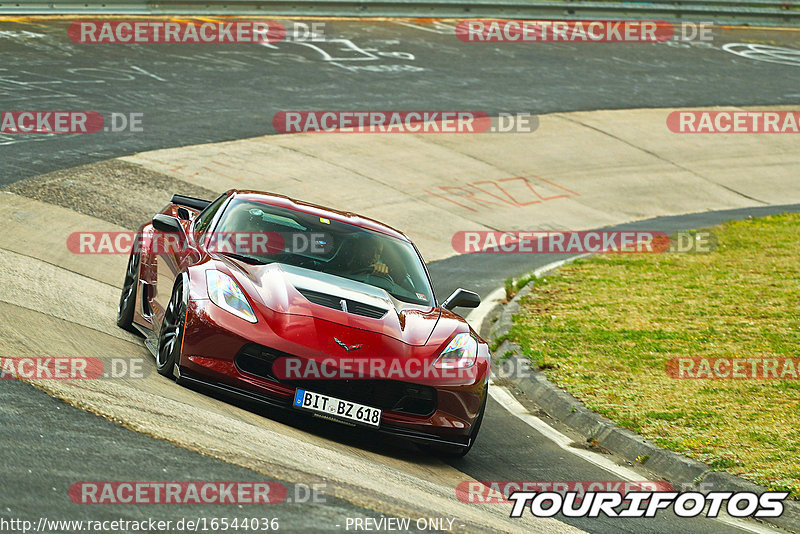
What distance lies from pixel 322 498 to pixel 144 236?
180 inches

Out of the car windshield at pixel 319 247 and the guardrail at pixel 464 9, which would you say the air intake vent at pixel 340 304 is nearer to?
the car windshield at pixel 319 247

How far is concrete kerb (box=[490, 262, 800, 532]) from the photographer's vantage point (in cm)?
711

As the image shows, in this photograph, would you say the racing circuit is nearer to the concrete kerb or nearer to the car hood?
the concrete kerb

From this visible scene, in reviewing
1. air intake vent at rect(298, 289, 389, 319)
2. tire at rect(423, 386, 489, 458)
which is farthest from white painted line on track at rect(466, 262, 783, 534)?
air intake vent at rect(298, 289, 389, 319)

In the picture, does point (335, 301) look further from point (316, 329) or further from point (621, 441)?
point (621, 441)

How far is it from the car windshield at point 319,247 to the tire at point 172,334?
0.61 metres

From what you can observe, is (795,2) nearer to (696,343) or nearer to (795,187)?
(795,187)

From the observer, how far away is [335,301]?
706 centimetres

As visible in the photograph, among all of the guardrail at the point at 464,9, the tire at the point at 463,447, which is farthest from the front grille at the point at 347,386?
the guardrail at the point at 464,9

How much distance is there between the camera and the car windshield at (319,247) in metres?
7.81

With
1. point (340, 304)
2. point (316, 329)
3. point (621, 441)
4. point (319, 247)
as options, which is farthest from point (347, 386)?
point (621, 441)

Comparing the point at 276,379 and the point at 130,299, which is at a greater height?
the point at 276,379

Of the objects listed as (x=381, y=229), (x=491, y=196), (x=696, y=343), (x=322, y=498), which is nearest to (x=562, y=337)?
(x=696, y=343)

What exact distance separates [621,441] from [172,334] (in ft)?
11.5
